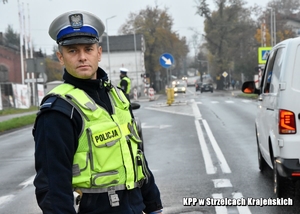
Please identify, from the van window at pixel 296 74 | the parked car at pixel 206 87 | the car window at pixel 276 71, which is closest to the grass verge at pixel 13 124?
the car window at pixel 276 71

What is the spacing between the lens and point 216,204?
7309mm

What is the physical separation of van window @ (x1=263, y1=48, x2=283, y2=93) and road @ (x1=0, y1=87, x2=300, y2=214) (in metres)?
1.38

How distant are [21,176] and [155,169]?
7.73ft

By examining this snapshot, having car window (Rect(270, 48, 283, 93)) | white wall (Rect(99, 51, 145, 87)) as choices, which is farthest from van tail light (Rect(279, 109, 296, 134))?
white wall (Rect(99, 51, 145, 87))

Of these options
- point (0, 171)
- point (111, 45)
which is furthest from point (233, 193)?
point (111, 45)

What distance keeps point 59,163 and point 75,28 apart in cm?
68

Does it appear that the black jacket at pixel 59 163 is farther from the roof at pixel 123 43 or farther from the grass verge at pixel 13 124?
the roof at pixel 123 43

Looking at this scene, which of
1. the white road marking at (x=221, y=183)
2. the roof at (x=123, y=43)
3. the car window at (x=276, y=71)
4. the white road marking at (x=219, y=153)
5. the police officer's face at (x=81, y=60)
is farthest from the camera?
the roof at (x=123, y=43)

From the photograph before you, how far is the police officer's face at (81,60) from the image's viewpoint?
2.88m

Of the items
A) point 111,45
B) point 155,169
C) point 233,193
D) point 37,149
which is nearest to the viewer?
point 37,149

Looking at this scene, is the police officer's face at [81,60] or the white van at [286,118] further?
the white van at [286,118]

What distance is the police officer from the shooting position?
2.67 m

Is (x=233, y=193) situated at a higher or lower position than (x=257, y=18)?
lower

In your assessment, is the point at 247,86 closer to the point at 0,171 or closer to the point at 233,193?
the point at 233,193
